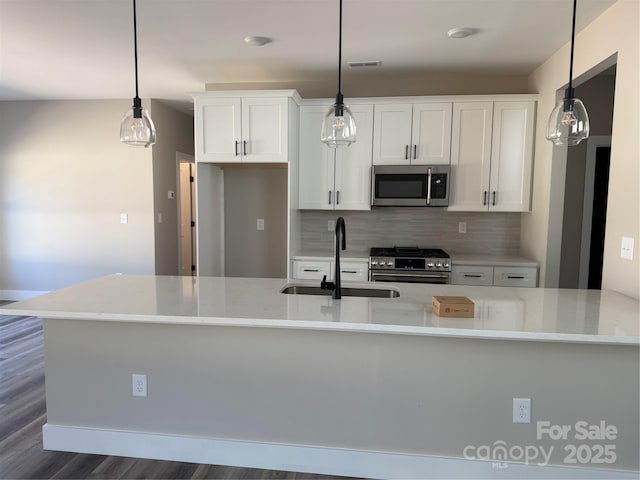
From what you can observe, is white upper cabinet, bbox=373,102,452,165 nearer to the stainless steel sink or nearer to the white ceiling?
the white ceiling

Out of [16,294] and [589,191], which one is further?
[16,294]

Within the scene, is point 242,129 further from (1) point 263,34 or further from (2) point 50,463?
(2) point 50,463

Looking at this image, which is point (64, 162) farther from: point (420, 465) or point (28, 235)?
point (420, 465)

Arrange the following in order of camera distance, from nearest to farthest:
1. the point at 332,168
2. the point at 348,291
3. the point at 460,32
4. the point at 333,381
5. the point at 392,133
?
the point at 333,381 < the point at 348,291 < the point at 460,32 < the point at 392,133 < the point at 332,168

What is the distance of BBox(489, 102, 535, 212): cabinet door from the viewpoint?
356 centimetres

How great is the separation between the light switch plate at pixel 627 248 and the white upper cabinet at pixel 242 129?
2.56 meters

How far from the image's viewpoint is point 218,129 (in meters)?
3.62

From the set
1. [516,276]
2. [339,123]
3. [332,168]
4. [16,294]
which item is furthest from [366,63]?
[16,294]

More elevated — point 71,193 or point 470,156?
point 470,156

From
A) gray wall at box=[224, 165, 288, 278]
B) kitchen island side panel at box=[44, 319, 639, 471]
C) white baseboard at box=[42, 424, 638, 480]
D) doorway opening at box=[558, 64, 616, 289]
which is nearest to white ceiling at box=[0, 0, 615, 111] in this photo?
doorway opening at box=[558, 64, 616, 289]

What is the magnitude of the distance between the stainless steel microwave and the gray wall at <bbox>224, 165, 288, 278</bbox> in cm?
116

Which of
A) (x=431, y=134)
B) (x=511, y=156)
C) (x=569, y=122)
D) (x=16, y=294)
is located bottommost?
(x=16, y=294)

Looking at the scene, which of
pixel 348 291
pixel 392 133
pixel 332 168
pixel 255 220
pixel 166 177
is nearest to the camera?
pixel 348 291

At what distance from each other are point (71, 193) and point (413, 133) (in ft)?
13.7
